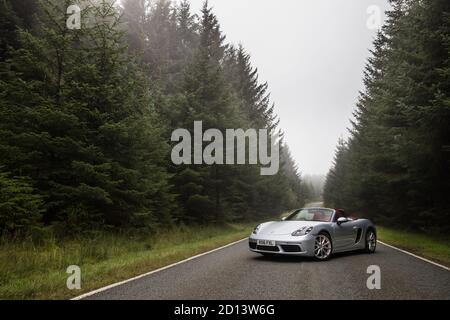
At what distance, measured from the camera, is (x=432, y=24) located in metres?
14.4

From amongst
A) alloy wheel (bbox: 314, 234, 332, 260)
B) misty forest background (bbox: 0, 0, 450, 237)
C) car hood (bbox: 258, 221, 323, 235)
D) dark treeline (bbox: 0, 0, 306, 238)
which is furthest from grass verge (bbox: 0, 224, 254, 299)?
alloy wheel (bbox: 314, 234, 332, 260)

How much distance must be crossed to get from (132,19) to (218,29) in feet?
32.5

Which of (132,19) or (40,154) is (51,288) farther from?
(132,19)

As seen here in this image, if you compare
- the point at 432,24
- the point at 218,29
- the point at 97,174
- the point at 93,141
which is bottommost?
the point at 97,174

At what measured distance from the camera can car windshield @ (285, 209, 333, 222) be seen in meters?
10.8

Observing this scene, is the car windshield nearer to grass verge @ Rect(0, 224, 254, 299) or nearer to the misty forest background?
grass verge @ Rect(0, 224, 254, 299)

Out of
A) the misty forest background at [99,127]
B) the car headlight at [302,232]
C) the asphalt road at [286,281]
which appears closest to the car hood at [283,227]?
the car headlight at [302,232]

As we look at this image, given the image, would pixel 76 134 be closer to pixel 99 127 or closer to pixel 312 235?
pixel 99 127

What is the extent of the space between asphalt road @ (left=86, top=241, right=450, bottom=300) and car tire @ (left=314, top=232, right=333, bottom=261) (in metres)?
0.24

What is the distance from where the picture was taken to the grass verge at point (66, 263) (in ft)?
20.6

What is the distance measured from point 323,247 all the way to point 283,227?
1.17 m

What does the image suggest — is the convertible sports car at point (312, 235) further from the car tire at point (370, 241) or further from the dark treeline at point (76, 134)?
the dark treeline at point (76, 134)

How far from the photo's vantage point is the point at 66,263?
9.22 meters
